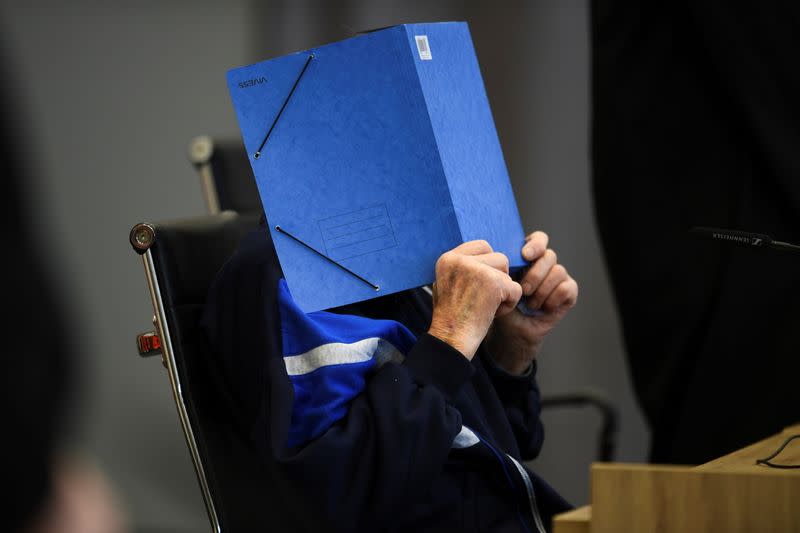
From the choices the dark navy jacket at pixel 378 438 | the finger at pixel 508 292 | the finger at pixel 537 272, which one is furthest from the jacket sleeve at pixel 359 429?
the finger at pixel 537 272

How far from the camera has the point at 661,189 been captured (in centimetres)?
192

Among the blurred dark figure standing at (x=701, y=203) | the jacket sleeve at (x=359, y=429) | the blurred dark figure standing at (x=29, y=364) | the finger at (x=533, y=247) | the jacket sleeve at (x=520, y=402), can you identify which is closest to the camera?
the blurred dark figure standing at (x=29, y=364)

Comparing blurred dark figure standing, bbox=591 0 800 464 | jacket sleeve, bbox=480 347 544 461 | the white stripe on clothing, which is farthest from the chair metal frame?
blurred dark figure standing, bbox=591 0 800 464

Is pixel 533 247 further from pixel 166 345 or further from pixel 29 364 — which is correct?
pixel 29 364

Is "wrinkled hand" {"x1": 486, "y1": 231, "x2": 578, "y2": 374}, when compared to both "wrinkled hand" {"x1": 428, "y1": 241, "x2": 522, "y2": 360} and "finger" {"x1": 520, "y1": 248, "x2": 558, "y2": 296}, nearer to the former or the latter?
"finger" {"x1": 520, "y1": 248, "x2": 558, "y2": 296}

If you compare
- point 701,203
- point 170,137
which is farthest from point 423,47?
point 170,137

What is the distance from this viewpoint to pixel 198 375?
→ 1.13 m

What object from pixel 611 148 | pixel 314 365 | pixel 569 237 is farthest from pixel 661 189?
pixel 314 365

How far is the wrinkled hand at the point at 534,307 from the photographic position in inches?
48.5

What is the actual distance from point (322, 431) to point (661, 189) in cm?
119

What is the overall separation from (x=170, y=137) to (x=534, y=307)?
1382 millimetres

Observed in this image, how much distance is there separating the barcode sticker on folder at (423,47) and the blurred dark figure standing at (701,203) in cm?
89

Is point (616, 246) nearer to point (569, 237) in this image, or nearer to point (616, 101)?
point (616, 101)

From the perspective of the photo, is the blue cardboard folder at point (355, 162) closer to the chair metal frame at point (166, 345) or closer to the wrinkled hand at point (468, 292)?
the wrinkled hand at point (468, 292)
